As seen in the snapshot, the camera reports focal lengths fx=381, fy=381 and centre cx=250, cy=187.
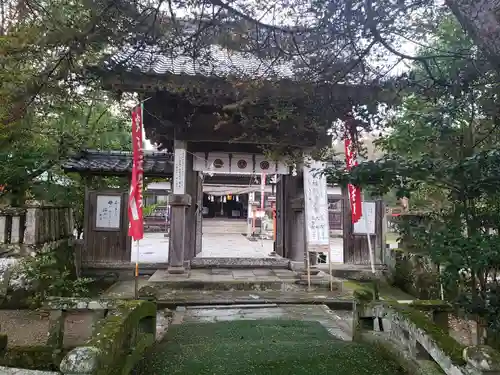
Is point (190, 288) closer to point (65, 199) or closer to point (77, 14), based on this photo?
point (65, 199)

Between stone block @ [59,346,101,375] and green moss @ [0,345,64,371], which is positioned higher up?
stone block @ [59,346,101,375]

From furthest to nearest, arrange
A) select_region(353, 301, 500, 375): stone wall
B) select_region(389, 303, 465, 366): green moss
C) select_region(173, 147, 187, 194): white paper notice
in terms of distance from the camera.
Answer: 1. select_region(173, 147, 187, 194): white paper notice
2. select_region(389, 303, 465, 366): green moss
3. select_region(353, 301, 500, 375): stone wall

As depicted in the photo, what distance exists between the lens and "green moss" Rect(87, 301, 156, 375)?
8.45ft

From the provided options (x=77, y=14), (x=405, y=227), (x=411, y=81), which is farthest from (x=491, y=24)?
(x=77, y=14)

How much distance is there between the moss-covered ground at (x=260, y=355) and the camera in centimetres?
361

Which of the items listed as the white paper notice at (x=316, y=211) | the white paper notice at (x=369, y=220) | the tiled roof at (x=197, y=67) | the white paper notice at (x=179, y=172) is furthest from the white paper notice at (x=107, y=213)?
the white paper notice at (x=369, y=220)

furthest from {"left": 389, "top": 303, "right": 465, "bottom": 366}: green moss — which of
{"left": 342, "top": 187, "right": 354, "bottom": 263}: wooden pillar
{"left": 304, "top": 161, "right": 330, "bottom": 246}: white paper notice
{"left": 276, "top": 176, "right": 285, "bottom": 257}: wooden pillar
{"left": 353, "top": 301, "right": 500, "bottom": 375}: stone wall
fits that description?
{"left": 342, "top": 187, "right": 354, "bottom": 263}: wooden pillar

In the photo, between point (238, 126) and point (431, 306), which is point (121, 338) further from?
point (238, 126)

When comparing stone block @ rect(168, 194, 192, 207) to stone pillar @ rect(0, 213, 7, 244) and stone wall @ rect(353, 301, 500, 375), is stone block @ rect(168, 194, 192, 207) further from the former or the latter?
stone wall @ rect(353, 301, 500, 375)

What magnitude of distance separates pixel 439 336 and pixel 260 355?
1.87m

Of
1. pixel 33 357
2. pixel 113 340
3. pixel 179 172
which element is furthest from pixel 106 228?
pixel 113 340

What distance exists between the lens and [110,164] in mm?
10297

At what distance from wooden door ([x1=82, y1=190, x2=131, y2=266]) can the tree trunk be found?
8.74 metres

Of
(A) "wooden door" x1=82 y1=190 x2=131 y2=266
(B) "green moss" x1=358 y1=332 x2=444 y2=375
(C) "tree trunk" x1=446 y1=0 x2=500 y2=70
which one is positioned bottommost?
(B) "green moss" x1=358 y1=332 x2=444 y2=375
